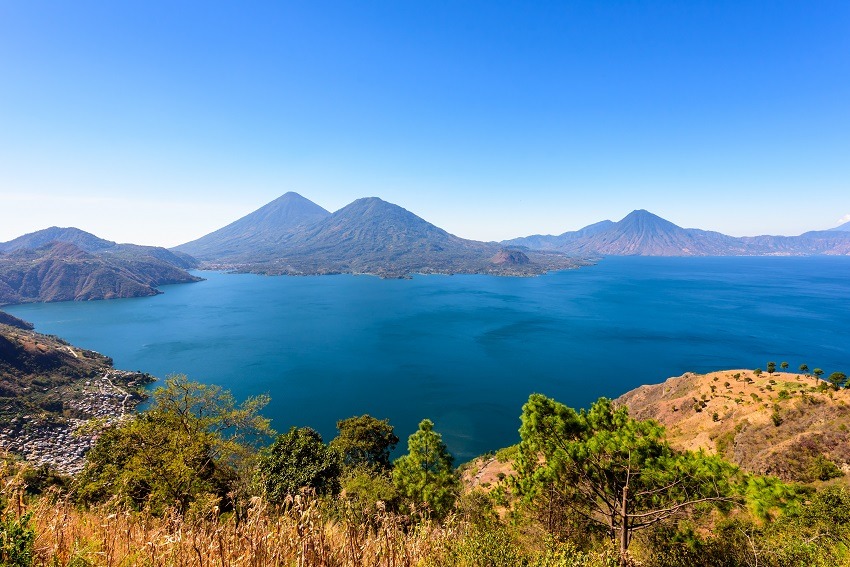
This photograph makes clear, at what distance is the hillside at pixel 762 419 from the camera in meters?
22.8

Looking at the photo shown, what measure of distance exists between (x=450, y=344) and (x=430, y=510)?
78.4 metres

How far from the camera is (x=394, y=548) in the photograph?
4.28 m

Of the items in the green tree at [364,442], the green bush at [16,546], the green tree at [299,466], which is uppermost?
the green bush at [16,546]

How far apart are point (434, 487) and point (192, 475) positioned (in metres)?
11.2

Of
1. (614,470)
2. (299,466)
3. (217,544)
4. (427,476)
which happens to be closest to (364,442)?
(299,466)

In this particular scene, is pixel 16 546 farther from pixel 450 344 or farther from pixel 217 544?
pixel 450 344

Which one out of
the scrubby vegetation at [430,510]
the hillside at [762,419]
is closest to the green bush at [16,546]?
the scrubby vegetation at [430,510]

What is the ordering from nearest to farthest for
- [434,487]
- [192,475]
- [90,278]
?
[192,475] → [434,487] → [90,278]

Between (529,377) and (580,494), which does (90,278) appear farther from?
(580,494)

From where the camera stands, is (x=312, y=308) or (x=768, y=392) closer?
(x=768, y=392)

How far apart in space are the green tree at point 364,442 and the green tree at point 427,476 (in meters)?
7.55

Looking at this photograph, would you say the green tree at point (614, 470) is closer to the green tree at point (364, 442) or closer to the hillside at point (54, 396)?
the green tree at point (364, 442)

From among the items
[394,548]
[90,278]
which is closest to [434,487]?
[394,548]

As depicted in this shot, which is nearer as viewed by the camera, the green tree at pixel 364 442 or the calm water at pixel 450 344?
the green tree at pixel 364 442
